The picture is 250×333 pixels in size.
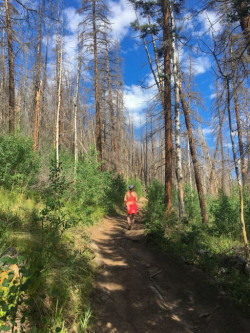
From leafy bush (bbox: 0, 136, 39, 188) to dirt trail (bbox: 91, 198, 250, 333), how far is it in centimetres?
291

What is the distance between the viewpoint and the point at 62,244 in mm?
4500

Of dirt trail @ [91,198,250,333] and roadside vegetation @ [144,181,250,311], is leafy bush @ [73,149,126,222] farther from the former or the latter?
dirt trail @ [91,198,250,333]

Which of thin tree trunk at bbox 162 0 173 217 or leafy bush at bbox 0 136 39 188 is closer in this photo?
leafy bush at bbox 0 136 39 188

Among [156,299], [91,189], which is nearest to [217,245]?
[156,299]

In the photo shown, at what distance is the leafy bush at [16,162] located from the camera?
6.04 metres

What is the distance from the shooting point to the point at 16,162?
21.9 ft

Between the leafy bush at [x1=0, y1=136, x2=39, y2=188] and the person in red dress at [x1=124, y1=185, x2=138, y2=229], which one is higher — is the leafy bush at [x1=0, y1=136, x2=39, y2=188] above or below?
above

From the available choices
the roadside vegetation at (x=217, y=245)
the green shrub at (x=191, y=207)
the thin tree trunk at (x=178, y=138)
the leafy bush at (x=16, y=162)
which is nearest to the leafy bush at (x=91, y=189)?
the leafy bush at (x=16, y=162)

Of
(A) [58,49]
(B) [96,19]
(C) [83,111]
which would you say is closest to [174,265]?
(A) [58,49]

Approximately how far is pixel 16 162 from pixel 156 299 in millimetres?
5328

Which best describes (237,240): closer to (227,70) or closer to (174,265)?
(174,265)

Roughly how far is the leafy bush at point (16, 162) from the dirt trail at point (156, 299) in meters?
2.91

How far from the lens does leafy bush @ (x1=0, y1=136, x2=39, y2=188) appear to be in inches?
238

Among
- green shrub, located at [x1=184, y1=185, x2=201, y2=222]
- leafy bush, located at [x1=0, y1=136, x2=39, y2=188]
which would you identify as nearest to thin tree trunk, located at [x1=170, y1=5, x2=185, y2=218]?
green shrub, located at [x1=184, y1=185, x2=201, y2=222]
